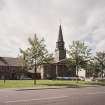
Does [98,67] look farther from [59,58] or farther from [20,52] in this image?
[20,52]

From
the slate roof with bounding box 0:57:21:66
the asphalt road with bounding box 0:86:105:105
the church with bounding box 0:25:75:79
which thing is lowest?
the asphalt road with bounding box 0:86:105:105

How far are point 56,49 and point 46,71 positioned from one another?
13125 mm

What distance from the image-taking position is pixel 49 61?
146ft

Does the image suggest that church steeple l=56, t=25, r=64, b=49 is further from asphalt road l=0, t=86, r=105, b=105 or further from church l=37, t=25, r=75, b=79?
asphalt road l=0, t=86, r=105, b=105

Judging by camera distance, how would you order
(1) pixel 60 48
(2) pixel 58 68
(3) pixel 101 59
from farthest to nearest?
(1) pixel 60 48
(2) pixel 58 68
(3) pixel 101 59

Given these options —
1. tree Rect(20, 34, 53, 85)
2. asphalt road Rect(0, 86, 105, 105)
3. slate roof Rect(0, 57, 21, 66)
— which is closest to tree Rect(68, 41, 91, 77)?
tree Rect(20, 34, 53, 85)

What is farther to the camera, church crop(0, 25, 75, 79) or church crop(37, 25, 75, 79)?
church crop(37, 25, 75, 79)

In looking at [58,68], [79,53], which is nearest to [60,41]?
[58,68]

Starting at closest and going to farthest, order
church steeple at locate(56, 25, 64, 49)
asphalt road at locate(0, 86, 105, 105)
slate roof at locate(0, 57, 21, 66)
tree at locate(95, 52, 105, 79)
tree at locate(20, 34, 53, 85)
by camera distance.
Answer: asphalt road at locate(0, 86, 105, 105)
tree at locate(20, 34, 53, 85)
tree at locate(95, 52, 105, 79)
slate roof at locate(0, 57, 21, 66)
church steeple at locate(56, 25, 64, 49)

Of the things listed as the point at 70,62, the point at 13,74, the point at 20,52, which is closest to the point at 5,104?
the point at 20,52

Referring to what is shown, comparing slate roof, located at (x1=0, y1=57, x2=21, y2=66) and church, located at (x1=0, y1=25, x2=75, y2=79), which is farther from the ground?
slate roof, located at (x1=0, y1=57, x2=21, y2=66)

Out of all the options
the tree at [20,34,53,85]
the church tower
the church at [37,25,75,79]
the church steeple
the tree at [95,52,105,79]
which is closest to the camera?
the tree at [20,34,53,85]

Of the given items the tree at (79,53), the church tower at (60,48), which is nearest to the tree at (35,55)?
the tree at (79,53)

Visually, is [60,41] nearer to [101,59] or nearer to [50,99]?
[101,59]
